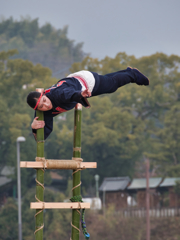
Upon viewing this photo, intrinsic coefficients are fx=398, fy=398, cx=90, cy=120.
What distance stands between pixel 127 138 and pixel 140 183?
11.9 ft

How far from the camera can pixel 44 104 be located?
4047 millimetres

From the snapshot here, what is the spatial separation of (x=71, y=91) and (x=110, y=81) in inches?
27.9

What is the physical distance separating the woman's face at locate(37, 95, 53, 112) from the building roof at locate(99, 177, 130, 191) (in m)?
21.6

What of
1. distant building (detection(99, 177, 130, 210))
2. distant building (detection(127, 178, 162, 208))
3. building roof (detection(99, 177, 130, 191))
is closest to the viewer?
distant building (detection(127, 178, 162, 208))

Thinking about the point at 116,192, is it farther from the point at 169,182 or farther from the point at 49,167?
the point at 49,167

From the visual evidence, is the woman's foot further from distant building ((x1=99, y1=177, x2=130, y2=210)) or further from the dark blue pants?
distant building ((x1=99, y1=177, x2=130, y2=210))

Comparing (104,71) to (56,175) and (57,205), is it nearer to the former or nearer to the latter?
(56,175)

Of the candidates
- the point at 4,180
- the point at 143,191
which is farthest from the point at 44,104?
the point at 4,180

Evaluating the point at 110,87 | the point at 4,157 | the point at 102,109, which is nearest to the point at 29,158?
the point at 4,157

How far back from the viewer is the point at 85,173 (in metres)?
26.5

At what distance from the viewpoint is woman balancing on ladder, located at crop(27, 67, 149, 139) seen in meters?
3.87

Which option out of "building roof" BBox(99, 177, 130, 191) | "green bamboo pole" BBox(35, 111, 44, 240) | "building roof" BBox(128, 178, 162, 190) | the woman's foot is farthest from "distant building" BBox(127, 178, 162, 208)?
"green bamboo pole" BBox(35, 111, 44, 240)

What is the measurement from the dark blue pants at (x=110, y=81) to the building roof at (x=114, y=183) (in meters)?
21.1

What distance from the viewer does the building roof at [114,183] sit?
996 inches
